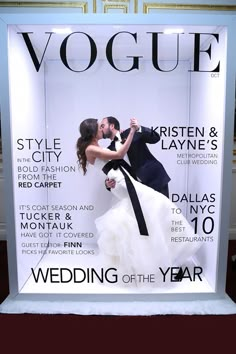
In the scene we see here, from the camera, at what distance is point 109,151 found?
6.02ft

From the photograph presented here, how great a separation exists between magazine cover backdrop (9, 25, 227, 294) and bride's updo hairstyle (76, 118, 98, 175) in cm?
3

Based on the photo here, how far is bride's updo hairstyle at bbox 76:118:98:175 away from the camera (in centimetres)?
183

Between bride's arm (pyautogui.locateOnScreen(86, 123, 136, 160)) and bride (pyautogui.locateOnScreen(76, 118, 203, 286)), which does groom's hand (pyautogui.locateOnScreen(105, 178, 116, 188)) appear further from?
bride's arm (pyautogui.locateOnScreen(86, 123, 136, 160))

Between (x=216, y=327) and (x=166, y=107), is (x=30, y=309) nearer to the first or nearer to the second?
(x=216, y=327)

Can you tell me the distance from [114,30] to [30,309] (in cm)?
173

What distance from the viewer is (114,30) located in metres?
1.71

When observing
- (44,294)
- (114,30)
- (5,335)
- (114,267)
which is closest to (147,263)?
(114,267)

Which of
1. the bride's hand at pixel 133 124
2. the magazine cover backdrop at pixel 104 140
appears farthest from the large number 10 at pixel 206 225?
the bride's hand at pixel 133 124

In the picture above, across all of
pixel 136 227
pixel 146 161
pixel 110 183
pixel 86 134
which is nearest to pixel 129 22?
pixel 86 134

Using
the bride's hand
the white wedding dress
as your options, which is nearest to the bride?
the white wedding dress

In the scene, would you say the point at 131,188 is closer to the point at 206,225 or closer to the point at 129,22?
the point at 206,225

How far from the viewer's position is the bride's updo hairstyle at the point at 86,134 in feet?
5.99

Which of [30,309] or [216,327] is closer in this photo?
[216,327]

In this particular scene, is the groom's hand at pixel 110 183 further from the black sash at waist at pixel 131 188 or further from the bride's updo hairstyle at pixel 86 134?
the bride's updo hairstyle at pixel 86 134
